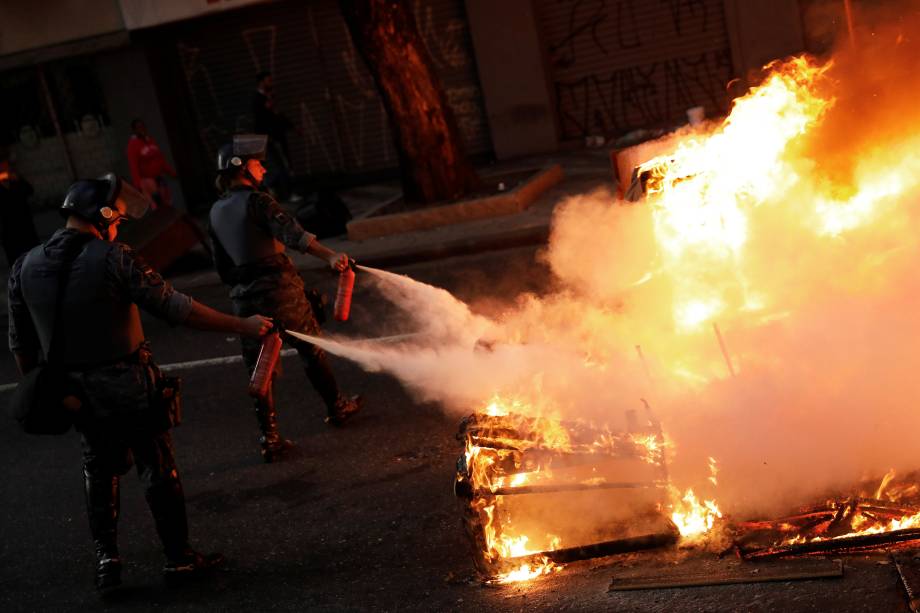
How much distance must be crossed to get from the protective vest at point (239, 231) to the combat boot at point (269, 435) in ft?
2.93

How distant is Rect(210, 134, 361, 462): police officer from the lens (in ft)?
21.2

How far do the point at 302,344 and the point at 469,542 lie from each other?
→ 7.66ft

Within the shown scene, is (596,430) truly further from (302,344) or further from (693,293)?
(302,344)

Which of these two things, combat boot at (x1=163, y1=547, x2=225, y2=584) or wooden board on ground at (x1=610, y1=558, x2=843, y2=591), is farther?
combat boot at (x1=163, y1=547, x2=225, y2=584)

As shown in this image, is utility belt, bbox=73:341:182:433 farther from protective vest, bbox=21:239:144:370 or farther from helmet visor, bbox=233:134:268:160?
helmet visor, bbox=233:134:268:160

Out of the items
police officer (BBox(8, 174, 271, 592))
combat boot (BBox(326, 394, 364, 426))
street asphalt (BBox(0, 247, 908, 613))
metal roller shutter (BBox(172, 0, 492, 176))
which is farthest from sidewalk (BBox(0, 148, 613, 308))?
police officer (BBox(8, 174, 271, 592))

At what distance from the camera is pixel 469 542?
4836mm

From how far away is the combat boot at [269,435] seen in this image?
6668 millimetres

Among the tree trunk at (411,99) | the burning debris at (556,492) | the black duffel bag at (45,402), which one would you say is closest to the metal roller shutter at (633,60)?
the tree trunk at (411,99)

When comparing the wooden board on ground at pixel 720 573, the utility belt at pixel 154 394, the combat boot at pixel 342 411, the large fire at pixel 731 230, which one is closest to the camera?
the wooden board on ground at pixel 720 573

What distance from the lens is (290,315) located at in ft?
21.9

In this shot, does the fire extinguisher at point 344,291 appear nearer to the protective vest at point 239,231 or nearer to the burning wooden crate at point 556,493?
the protective vest at point 239,231

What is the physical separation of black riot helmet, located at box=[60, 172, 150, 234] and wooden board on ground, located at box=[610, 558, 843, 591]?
281 cm

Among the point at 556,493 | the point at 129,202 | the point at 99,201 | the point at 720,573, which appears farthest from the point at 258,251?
the point at 720,573
